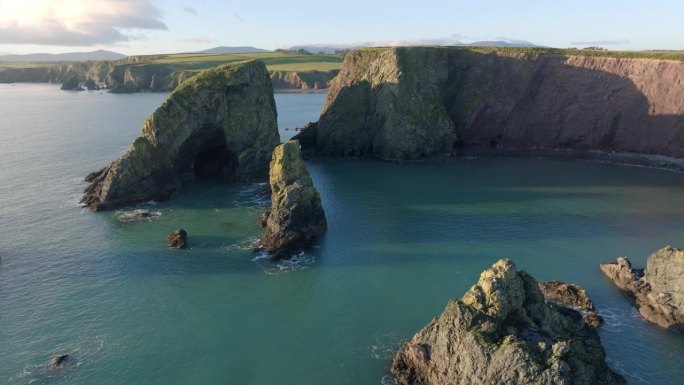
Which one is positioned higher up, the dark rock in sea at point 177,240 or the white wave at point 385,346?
the dark rock in sea at point 177,240

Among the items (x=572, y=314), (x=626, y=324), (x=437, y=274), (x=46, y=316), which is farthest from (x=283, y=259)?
(x=626, y=324)

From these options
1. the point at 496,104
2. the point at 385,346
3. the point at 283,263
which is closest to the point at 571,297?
the point at 385,346

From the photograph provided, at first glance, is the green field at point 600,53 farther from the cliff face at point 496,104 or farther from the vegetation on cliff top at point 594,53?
the cliff face at point 496,104

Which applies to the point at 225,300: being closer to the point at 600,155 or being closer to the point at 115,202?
the point at 115,202

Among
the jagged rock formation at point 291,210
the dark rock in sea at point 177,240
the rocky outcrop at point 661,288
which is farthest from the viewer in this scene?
the dark rock in sea at point 177,240

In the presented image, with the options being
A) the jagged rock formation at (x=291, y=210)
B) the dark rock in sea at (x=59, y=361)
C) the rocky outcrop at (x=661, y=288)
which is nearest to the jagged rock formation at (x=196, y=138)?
the jagged rock formation at (x=291, y=210)

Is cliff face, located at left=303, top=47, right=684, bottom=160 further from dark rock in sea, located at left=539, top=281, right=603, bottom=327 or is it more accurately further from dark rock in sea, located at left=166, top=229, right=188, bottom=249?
dark rock in sea, located at left=539, top=281, right=603, bottom=327

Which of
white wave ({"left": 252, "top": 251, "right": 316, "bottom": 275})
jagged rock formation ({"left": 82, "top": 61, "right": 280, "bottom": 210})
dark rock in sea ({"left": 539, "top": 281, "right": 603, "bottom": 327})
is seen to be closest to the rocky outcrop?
dark rock in sea ({"left": 539, "top": 281, "right": 603, "bottom": 327})

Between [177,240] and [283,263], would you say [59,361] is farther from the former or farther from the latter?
[283,263]
